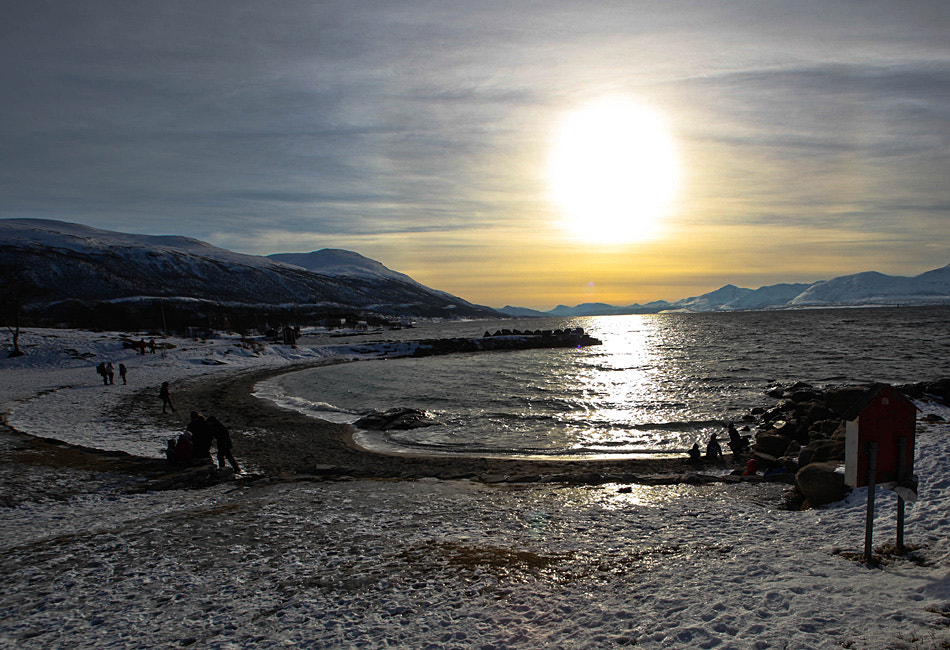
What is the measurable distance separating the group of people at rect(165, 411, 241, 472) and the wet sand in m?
1.24

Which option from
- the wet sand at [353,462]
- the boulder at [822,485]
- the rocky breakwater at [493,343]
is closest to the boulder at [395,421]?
the wet sand at [353,462]

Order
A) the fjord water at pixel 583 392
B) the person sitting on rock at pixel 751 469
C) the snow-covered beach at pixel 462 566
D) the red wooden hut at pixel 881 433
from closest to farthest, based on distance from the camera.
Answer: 1. the snow-covered beach at pixel 462 566
2. the red wooden hut at pixel 881 433
3. the person sitting on rock at pixel 751 469
4. the fjord water at pixel 583 392

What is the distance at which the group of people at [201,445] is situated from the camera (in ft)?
45.1

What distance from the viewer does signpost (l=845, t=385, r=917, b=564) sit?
21.5ft

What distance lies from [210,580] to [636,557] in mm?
6211

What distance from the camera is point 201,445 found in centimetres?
1432

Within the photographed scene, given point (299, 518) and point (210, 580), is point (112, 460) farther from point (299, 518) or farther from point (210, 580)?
point (210, 580)

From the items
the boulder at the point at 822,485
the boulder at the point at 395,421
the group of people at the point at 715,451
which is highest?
the boulder at the point at 822,485

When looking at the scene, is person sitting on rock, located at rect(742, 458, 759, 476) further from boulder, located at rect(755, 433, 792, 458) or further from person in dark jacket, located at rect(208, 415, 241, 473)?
person in dark jacket, located at rect(208, 415, 241, 473)

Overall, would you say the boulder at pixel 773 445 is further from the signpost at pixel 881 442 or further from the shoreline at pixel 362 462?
the signpost at pixel 881 442

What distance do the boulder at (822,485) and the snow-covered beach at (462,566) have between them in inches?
12.5

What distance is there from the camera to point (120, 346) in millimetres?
52750

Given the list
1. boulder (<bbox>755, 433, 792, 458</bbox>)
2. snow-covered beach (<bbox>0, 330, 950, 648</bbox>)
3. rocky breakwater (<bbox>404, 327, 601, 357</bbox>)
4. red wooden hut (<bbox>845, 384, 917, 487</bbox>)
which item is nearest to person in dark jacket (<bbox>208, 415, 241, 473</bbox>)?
snow-covered beach (<bbox>0, 330, 950, 648</bbox>)

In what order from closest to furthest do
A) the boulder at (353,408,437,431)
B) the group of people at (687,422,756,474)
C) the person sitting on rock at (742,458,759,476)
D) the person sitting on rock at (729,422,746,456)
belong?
the person sitting on rock at (742,458,759,476)
the group of people at (687,422,756,474)
the person sitting on rock at (729,422,746,456)
the boulder at (353,408,437,431)
